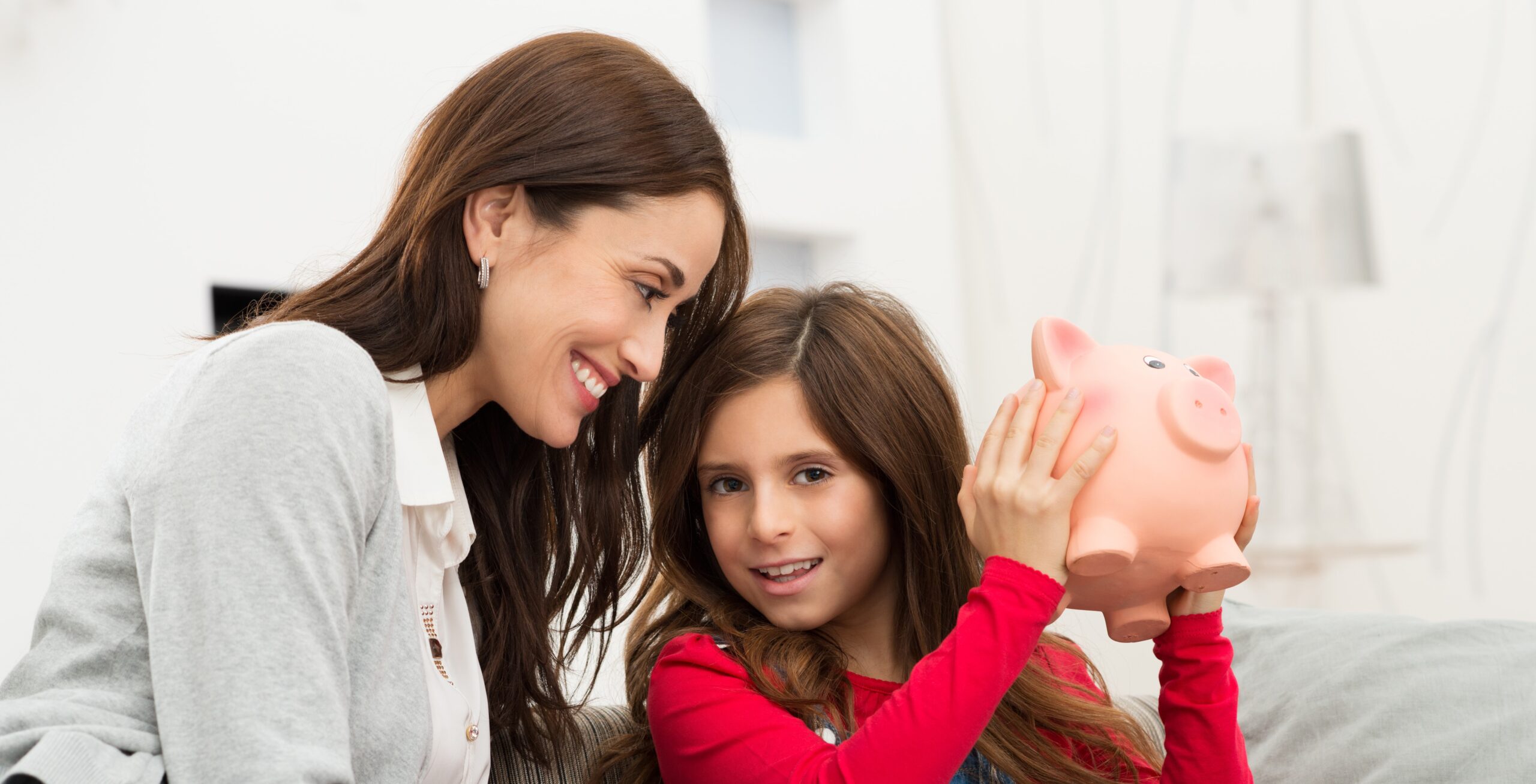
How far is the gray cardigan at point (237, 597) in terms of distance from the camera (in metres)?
0.98

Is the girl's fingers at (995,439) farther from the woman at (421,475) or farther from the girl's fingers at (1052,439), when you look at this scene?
the woman at (421,475)

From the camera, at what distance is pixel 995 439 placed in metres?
1.32

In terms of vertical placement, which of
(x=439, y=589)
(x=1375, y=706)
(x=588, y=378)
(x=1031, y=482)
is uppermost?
(x=588, y=378)

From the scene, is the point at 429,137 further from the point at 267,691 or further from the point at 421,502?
the point at 267,691

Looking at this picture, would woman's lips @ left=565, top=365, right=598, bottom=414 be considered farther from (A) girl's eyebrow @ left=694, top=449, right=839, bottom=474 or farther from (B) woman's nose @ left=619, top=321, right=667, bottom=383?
(A) girl's eyebrow @ left=694, top=449, right=839, bottom=474

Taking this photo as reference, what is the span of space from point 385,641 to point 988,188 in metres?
4.08

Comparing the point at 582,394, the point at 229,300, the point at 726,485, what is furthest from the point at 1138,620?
the point at 229,300

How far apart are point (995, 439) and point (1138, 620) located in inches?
10.3

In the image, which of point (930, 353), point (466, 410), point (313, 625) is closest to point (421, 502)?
point (466, 410)

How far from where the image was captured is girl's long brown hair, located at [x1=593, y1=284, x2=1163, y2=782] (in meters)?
1.61

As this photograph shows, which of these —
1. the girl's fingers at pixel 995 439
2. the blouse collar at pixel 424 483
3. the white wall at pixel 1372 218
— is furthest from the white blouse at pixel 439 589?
the white wall at pixel 1372 218

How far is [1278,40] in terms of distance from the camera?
12.3 ft

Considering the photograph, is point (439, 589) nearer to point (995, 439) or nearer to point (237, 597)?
point (237, 597)

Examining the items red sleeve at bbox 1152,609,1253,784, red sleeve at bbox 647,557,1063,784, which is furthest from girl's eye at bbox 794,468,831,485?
red sleeve at bbox 1152,609,1253,784
